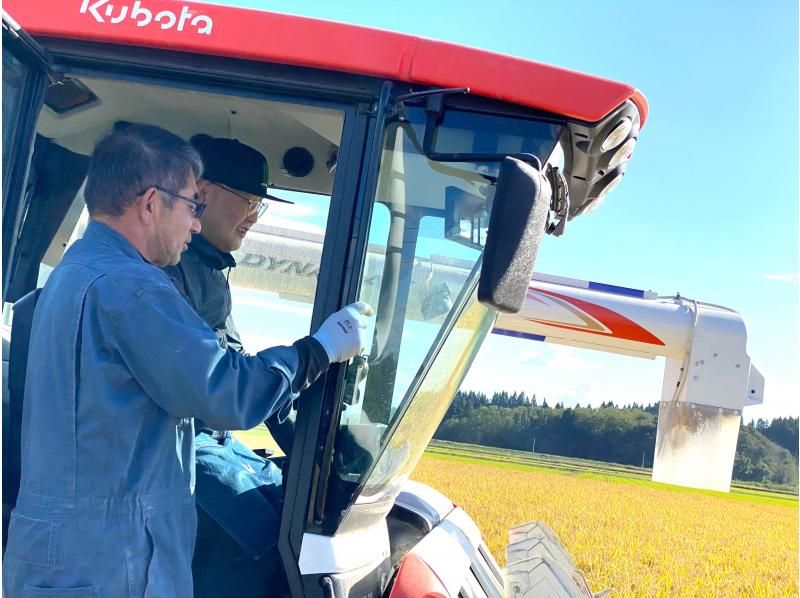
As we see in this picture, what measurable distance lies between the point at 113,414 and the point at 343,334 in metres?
0.57

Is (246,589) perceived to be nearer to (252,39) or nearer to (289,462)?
(289,462)

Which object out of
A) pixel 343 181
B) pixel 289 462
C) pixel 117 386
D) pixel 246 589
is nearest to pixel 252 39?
pixel 343 181

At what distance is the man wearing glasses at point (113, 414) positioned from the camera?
5.45 feet

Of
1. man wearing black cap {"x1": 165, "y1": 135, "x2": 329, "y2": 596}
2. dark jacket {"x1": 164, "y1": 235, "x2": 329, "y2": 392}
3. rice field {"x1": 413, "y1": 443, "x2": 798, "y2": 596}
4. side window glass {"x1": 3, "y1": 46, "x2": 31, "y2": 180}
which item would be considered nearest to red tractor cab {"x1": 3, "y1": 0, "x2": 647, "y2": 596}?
side window glass {"x1": 3, "y1": 46, "x2": 31, "y2": 180}

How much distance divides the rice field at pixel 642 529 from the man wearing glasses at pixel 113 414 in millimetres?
6424

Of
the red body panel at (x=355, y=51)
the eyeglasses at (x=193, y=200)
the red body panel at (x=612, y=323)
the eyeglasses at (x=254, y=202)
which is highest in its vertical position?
the red body panel at (x=612, y=323)

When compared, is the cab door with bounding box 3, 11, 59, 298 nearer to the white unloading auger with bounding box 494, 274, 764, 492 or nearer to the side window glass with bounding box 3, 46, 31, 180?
the side window glass with bounding box 3, 46, 31, 180

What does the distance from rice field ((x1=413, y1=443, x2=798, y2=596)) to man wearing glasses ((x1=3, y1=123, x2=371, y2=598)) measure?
6.42m

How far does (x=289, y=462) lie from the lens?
6.66 feet

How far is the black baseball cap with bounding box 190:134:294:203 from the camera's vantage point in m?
2.51

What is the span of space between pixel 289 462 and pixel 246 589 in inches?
17.7

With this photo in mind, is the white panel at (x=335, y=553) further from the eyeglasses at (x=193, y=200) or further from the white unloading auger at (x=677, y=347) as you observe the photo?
the white unloading auger at (x=677, y=347)

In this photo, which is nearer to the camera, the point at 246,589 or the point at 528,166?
the point at 528,166

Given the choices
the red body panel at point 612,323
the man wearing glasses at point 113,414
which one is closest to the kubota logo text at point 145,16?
the man wearing glasses at point 113,414
